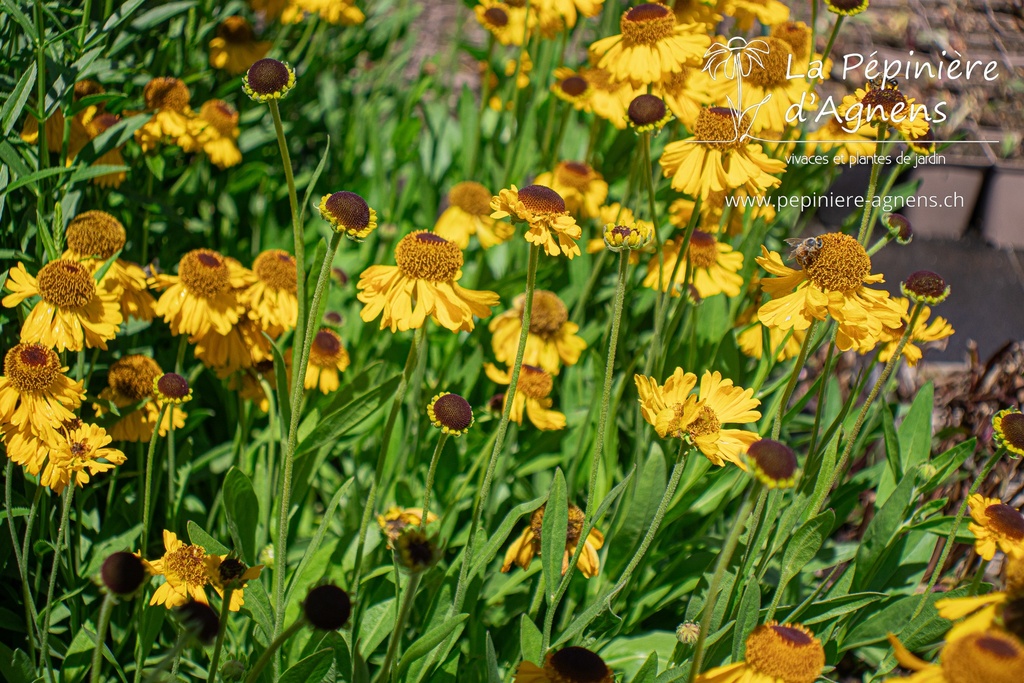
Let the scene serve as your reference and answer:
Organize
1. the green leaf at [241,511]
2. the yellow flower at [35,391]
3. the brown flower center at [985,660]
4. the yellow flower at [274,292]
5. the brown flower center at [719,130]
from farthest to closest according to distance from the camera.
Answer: the yellow flower at [274,292] < the brown flower center at [719,130] < the green leaf at [241,511] < the yellow flower at [35,391] < the brown flower center at [985,660]

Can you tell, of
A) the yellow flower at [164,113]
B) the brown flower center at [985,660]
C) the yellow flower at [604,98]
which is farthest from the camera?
the yellow flower at [604,98]

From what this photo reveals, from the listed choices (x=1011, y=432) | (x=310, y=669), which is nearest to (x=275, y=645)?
(x=310, y=669)

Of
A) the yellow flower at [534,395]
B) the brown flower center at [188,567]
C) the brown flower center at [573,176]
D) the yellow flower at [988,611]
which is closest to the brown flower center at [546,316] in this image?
the yellow flower at [534,395]

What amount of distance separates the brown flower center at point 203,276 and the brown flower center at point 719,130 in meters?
1.01

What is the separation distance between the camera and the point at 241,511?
1659mm

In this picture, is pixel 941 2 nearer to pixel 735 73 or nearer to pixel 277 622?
pixel 735 73

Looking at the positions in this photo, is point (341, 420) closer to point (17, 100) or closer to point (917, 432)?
point (17, 100)

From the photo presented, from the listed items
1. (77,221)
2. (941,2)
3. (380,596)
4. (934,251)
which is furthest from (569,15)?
(941,2)

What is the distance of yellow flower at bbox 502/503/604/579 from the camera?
1615mm

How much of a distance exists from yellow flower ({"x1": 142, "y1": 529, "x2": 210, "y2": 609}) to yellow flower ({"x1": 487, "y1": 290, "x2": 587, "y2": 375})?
0.88 m

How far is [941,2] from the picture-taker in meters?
5.21

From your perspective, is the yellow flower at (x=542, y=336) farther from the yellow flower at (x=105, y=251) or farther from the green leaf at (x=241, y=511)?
the yellow flower at (x=105, y=251)

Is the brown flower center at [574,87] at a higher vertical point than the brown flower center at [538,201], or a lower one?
lower

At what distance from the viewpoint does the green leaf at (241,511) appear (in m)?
1.58
